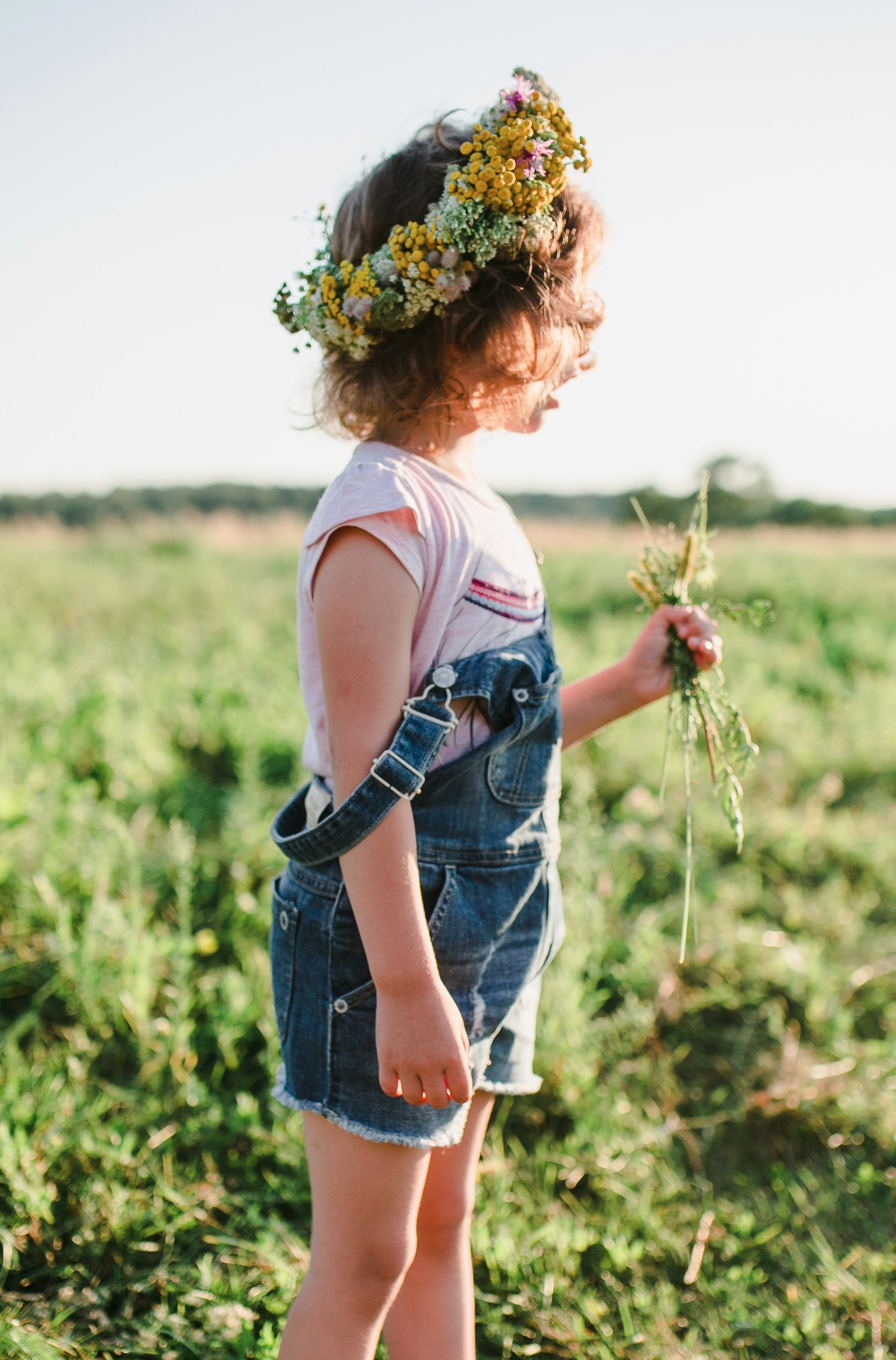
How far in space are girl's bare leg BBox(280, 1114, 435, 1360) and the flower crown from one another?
119 centimetres

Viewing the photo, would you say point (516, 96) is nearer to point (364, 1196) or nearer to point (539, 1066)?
point (364, 1196)

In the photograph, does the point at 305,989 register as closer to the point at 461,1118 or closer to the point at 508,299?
the point at 461,1118

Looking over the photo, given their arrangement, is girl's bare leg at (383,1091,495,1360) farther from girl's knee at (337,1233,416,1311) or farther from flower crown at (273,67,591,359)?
flower crown at (273,67,591,359)

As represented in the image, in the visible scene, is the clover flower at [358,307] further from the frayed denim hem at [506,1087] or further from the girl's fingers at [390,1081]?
the frayed denim hem at [506,1087]

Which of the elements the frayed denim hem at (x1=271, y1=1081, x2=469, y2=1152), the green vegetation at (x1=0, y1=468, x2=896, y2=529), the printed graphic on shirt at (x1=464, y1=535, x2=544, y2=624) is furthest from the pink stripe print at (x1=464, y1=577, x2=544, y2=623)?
the green vegetation at (x1=0, y1=468, x2=896, y2=529)

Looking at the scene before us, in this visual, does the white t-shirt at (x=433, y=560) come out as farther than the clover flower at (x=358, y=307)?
No

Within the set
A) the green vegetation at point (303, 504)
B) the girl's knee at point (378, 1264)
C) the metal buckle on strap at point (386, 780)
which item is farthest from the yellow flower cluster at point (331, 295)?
the green vegetation at point (303, 504)

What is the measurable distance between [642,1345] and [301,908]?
1238 millimetres

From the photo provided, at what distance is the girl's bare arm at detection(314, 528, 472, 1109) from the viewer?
114cm

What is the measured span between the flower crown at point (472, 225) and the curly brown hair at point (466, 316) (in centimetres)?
3

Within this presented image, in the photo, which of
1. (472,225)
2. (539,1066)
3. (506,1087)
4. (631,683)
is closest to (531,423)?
(472,225)

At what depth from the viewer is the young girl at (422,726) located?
3.80 ft

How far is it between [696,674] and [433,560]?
739 mm

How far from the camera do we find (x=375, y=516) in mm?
1173
